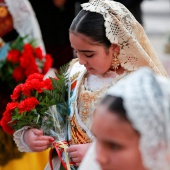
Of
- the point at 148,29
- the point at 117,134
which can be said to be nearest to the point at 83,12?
the point at 117,134

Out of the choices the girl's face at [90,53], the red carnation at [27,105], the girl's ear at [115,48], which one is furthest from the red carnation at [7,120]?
the girl's ear at [115,48]

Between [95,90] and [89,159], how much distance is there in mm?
639

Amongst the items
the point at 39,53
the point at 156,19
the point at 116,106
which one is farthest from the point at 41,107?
the point at 156,19

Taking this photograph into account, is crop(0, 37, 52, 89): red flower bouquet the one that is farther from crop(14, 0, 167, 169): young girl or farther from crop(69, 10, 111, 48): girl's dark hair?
crop(69, 10, 111, 48): girl's dark hair

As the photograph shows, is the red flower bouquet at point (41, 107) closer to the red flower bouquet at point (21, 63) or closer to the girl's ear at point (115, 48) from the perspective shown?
the girl's ear at point (115, 48)

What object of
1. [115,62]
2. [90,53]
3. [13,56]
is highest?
[90,53]

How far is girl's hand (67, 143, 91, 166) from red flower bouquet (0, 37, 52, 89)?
1.53 m

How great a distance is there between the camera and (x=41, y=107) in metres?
2.99

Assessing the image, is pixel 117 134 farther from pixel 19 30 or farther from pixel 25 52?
pixel 19 30

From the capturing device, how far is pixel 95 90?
116 inches

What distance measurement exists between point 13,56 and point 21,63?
0.41ft

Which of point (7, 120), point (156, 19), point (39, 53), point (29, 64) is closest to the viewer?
point (7, 120)

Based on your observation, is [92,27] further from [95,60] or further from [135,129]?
[135,129]

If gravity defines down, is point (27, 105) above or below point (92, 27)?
below
